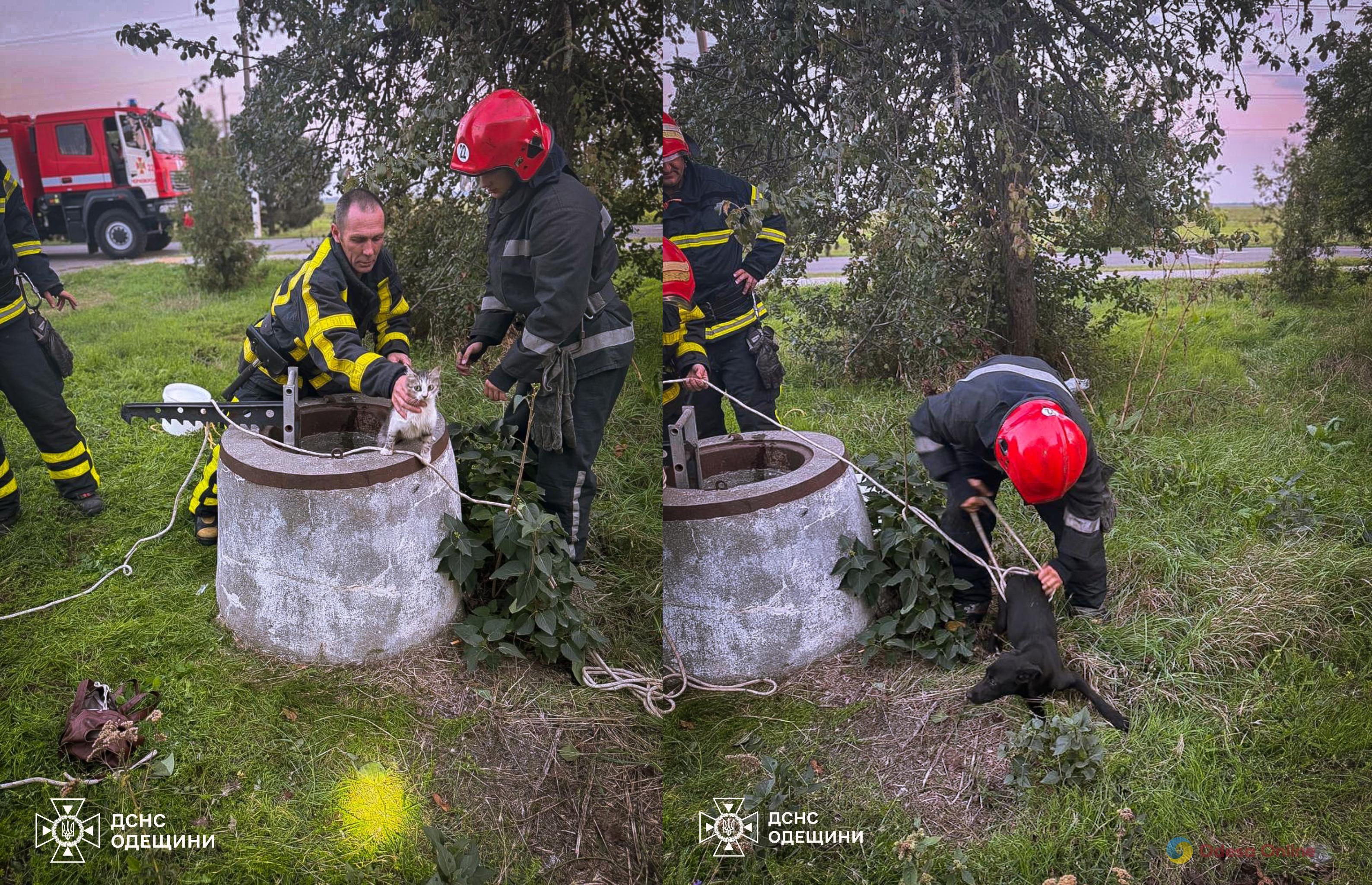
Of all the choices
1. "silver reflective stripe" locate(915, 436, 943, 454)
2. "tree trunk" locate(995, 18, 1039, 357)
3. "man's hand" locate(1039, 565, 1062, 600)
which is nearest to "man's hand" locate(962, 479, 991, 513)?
"silver reflective stripe" locate(915, 436, 943, 454)

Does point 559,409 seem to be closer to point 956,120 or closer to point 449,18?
point 449,18

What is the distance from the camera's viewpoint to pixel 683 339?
8.61 ft

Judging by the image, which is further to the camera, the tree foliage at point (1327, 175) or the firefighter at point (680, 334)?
the firefighter at point (680, 334)

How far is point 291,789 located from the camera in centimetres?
252

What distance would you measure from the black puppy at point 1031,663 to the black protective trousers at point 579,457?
1317mm

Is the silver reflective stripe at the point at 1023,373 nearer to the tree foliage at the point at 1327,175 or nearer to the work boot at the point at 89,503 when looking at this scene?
the tree foliage at the point at 1327,175

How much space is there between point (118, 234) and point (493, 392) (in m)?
1.14

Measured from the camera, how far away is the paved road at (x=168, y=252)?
2467mm

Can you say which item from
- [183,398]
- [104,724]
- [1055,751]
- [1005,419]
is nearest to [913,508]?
[1005,419]

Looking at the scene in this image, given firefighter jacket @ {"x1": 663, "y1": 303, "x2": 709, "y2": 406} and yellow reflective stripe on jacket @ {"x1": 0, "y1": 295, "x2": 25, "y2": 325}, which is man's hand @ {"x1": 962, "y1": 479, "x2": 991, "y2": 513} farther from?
yellow reflective stripe on jacket @ {"x1": 0, "y1": 295, "x2": 25, "y2": 325}

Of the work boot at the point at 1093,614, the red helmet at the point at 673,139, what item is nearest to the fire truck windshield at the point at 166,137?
the red helmet at the point at 673,139

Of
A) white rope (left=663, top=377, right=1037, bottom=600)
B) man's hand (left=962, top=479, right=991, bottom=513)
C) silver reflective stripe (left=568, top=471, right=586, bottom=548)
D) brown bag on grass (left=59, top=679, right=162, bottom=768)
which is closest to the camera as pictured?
brown bag on grass (left=59, top=679, right=162, bottom=768)

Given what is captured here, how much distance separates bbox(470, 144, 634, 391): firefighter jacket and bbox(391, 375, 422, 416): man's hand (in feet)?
0.79

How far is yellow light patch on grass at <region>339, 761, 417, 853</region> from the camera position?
99.9 inches
